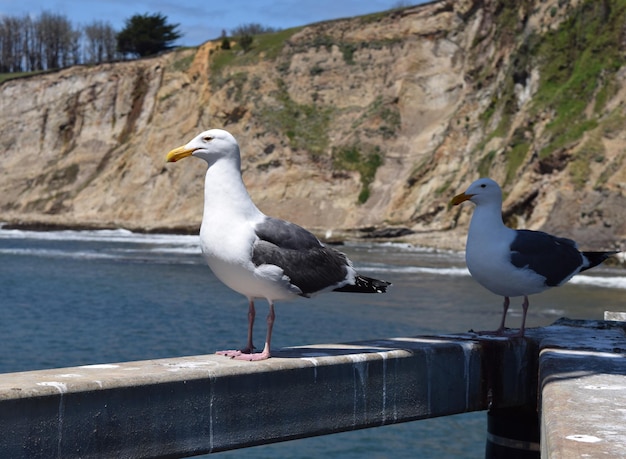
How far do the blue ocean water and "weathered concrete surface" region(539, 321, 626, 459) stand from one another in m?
2.61

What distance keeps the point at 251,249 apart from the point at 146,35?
87051 millimetres

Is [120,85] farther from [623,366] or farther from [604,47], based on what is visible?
[623,366]

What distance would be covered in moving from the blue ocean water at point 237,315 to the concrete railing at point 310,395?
8.07ft

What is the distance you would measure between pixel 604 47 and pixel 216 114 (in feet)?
101

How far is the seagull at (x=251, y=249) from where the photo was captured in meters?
6.52

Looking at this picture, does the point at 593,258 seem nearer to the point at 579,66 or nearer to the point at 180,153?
the point at 180,153

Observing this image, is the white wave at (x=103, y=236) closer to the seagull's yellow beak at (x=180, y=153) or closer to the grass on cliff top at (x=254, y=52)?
the grass on cliff top at (x=254, y=52)

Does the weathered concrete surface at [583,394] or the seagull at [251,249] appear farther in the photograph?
the seagull at [251,249]

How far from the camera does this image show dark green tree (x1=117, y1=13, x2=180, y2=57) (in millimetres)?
90250

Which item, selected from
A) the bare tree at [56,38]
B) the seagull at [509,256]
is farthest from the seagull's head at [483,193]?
the bare tree at [56,38]

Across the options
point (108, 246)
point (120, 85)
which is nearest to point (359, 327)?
point (108, 246)

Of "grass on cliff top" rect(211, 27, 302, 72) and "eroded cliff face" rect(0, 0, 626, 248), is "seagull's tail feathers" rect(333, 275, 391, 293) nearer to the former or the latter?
"eroded cliff face" rect(0, 0, 626, 248)

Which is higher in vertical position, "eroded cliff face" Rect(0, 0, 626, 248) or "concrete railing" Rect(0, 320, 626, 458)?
"eroded cliff face" Rect(0, 0, 626, 248)

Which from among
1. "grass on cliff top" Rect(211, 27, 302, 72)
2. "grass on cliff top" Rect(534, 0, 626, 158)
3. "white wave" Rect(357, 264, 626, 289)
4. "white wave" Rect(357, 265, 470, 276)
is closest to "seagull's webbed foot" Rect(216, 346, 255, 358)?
"white wave" Rect(357, 264, 626, 289)
